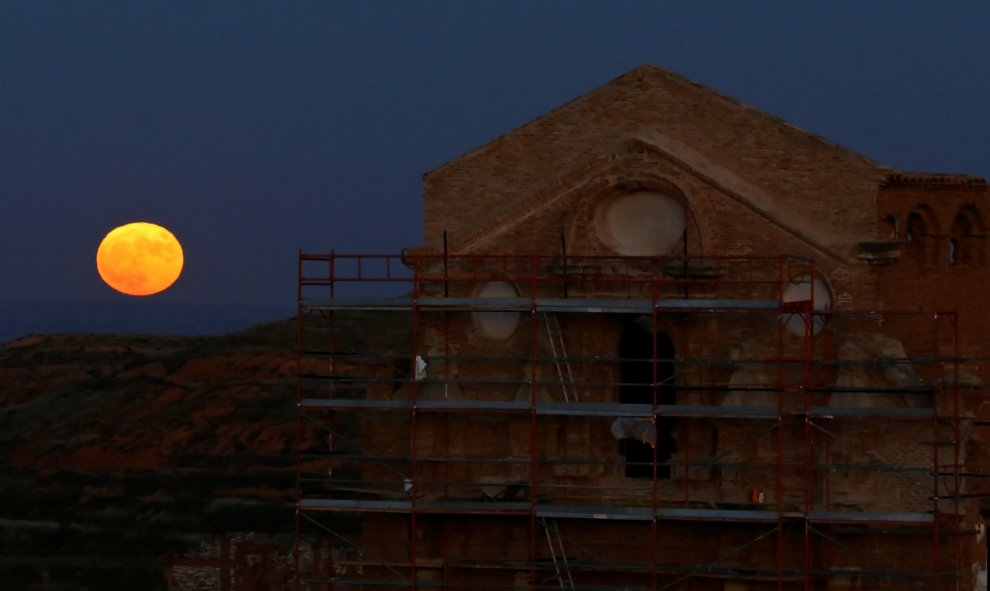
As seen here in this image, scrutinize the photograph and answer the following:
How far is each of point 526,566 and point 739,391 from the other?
4464 mm

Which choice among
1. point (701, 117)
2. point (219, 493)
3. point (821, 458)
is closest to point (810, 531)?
point (821, 458)

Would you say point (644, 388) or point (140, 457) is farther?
point (140, 457)

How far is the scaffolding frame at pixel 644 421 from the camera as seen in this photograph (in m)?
26.5

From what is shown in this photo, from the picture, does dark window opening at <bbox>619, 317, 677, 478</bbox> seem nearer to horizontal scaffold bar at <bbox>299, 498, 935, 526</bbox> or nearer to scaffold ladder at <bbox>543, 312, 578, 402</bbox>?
scaffold ladder at <bbox>543, 312, 578, 402</bbox>

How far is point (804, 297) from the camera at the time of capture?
27672mm

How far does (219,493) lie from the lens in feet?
183

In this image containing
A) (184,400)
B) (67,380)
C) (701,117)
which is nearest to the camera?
(701,117)

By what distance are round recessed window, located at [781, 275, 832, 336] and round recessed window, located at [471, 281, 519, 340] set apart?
451 cm

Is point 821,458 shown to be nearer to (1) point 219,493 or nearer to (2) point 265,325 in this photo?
(1) point 219,493

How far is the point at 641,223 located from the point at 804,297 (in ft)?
9.80

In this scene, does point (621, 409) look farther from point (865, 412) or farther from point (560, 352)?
point (865, 412)

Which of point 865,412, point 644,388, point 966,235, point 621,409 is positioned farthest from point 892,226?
point 621,409

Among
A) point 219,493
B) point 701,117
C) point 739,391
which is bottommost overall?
point 219,493

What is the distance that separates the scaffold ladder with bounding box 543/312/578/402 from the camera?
27828 millimetres
